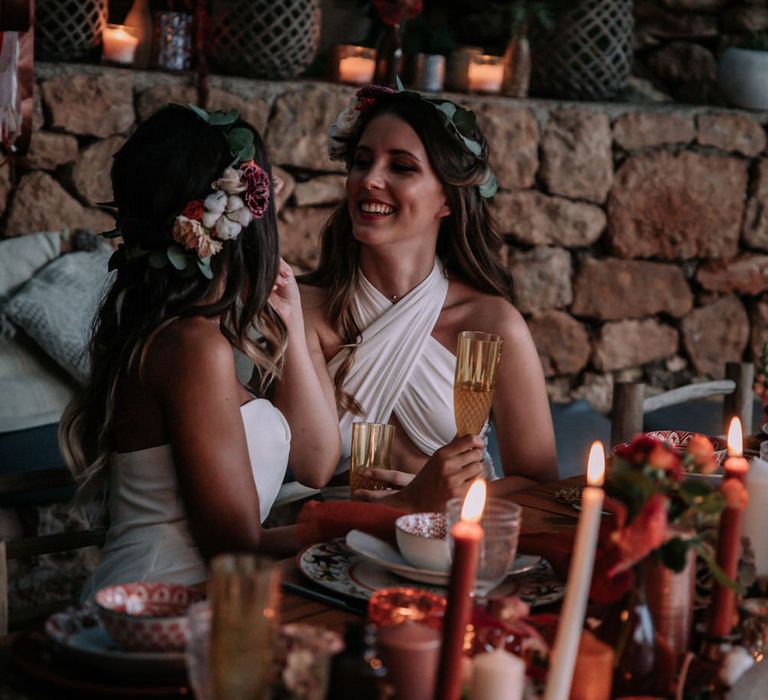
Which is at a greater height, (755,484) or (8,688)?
(755,484)

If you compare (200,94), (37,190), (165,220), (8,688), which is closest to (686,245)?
(200,94)

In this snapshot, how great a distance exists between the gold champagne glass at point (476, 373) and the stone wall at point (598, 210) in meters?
Answer: 2.04

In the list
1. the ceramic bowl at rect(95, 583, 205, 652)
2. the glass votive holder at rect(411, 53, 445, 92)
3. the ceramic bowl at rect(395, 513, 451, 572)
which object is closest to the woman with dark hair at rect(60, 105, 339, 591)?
the ceramic bowl at rect(395, 513, 451, 572)

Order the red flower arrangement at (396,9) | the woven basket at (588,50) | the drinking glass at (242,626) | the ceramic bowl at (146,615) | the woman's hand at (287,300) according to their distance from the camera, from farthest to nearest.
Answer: the woven basket at (588,50)
the red flower arrangement at (396,9)
the woman's hand at (287,300)
the ceramic bowl at (146,615)
the drinking glass at (242,626)

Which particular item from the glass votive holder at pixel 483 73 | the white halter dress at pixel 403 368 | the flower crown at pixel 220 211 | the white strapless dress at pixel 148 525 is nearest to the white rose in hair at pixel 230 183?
the flower crown at pixel 220 211

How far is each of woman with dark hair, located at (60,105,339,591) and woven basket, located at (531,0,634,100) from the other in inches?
99.9

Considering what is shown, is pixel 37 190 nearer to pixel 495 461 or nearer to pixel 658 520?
pixel 495 461

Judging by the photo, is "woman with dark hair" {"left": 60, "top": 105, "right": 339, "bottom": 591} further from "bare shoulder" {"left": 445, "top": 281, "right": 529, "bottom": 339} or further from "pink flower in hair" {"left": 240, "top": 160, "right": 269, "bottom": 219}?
"bare shoulder" {"left": 445, "top": 281, "right": 529, "bottom": 339}

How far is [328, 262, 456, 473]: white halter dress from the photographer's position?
2645mm

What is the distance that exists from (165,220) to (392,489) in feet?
2.10

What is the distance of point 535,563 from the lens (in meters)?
1.45

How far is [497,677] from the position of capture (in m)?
0.97

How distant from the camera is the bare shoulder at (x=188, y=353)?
177cm

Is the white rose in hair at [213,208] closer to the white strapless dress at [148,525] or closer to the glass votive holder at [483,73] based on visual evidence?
the white strapless dress at [148,525]
